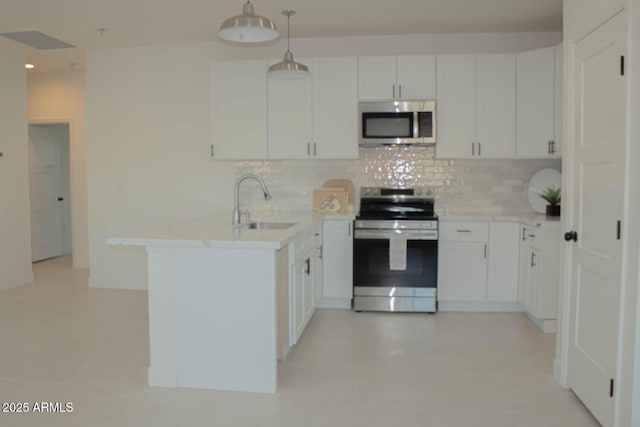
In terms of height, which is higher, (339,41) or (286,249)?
(339,41)

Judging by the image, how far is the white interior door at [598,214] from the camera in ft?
7.90

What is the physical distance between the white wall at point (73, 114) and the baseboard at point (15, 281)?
1081 mm

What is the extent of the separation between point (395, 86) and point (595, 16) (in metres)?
2.34

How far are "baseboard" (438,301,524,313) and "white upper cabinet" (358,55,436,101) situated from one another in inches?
78.7

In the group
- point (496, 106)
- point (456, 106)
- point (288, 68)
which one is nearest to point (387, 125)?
point (456, 106)

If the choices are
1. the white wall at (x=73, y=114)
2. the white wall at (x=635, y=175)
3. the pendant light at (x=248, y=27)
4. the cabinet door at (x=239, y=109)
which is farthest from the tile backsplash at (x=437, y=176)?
the white wall at (x=73, y=114)

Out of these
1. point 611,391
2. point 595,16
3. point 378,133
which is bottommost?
point 611,391

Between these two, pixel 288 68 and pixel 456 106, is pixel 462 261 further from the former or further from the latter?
pixel 288 68

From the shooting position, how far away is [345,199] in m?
5.07

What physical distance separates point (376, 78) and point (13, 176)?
14.1 ft

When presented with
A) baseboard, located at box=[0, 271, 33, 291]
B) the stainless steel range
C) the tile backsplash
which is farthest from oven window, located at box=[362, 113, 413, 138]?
baseboard, located at box=[0, 271, 33, 291]

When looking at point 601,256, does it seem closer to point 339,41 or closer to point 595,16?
point 595,16

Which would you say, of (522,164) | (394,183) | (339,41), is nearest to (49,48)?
(339,41)

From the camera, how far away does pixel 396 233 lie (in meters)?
4.63
